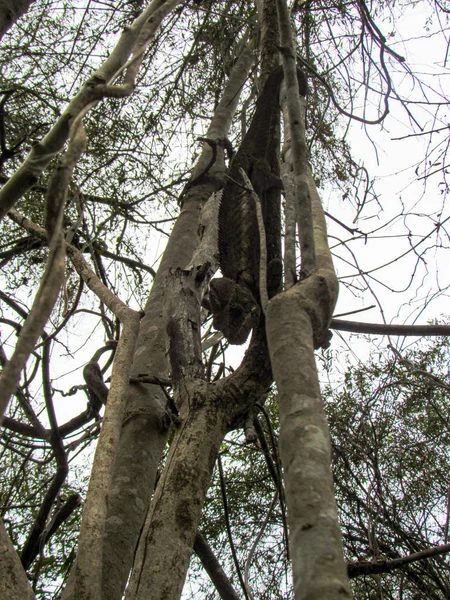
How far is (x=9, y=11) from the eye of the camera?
220 cm

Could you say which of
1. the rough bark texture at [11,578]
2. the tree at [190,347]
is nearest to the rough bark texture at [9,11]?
the tree at [190,347]

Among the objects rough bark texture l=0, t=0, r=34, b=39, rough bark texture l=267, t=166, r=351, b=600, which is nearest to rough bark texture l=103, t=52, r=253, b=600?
rough bark texture l=267, t=166, r=351, b=600

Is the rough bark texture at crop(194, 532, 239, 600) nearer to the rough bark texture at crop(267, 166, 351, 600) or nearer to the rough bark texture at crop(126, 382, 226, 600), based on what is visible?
the rough bark texture at crop(126, 382, 226, 600)

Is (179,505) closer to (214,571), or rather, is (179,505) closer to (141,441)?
(141,441)

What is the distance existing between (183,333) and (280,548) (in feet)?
8.99

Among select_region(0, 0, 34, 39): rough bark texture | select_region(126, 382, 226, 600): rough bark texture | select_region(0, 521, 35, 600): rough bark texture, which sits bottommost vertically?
select_region(0, 521, 35, 600): rough bark texture

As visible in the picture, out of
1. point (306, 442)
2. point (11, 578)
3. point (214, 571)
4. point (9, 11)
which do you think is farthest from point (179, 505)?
point (9, 11)

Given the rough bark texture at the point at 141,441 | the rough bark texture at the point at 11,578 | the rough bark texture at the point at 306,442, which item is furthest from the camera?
the rough bark texture at the point at 141,441

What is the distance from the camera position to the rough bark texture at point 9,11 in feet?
7.09

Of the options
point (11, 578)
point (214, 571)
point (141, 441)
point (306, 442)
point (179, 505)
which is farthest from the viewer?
point (214, 571)

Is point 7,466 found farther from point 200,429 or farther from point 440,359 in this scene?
point 440,359

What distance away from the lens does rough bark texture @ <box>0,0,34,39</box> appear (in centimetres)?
216

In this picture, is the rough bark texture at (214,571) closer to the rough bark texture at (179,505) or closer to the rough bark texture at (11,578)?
the rough bark texture at (179,505)

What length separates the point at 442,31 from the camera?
3340 millimetres
